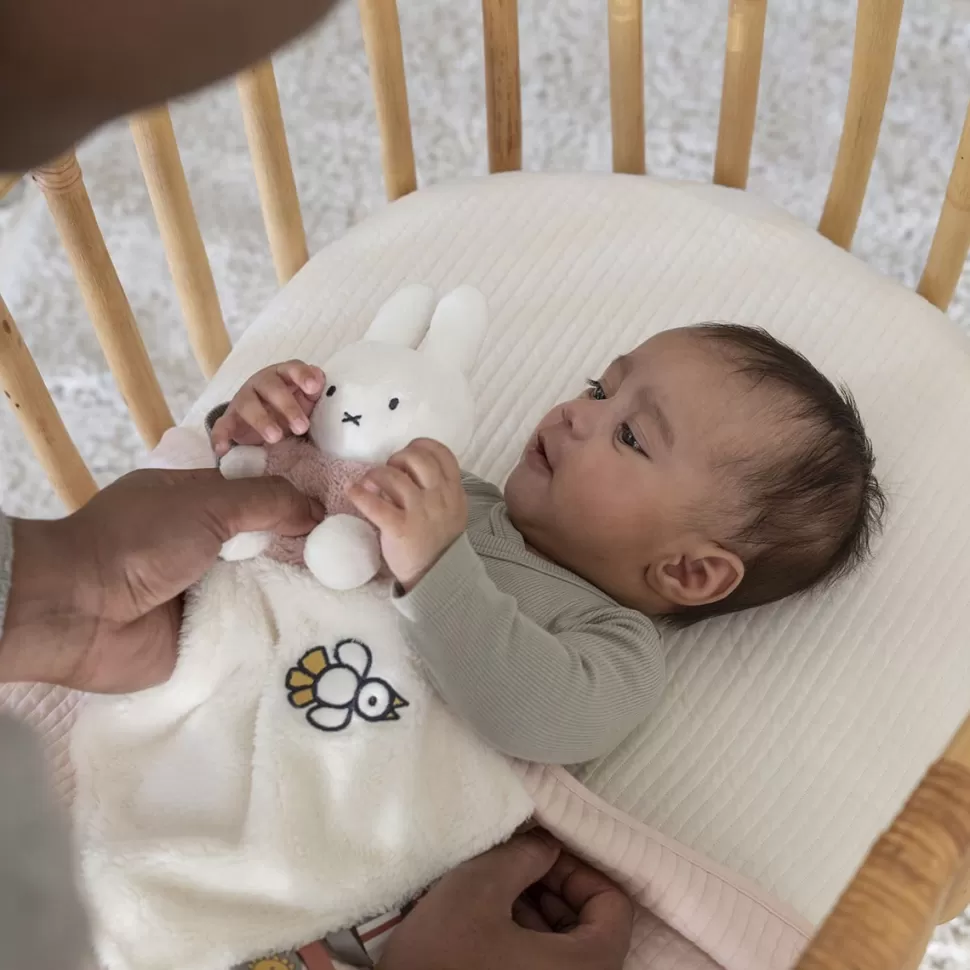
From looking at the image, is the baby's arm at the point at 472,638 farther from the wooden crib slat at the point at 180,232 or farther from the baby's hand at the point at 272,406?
the wooden crib slat at the point at 180,232

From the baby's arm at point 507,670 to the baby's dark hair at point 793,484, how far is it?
0.14 metres

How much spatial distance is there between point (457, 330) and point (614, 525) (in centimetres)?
18

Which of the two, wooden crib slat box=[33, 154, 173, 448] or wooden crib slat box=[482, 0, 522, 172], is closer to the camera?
wooden crib slat box=[33, 154, 173, 448]

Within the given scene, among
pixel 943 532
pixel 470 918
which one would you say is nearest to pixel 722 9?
pixel 943 532

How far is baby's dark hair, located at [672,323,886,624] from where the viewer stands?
77 cm

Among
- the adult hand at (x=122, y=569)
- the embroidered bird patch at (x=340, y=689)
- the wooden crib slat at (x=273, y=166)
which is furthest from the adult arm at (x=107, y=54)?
the wooden crib slat at (x=273, y=166)

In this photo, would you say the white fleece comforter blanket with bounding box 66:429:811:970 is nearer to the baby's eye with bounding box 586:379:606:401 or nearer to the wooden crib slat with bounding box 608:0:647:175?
the baby's eye with bounding box 586:379:606:401

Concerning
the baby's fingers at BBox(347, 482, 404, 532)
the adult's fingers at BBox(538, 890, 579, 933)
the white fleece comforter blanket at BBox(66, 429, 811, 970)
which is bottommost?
the adult's fingers at BBox(538, 890, 579, 933)

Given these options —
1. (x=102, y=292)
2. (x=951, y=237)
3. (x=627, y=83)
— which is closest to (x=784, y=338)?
(x=951, y=237)

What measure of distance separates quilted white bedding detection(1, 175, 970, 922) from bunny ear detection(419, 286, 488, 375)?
0.71 ft

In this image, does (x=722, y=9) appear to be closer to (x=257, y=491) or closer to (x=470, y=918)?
(x=257, y=491)

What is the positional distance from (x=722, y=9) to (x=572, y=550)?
51.2 inches

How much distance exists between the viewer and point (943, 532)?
896 mm

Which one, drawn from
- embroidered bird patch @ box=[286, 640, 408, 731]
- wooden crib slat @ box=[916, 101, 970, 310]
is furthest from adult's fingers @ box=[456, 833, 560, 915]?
wooden crib slat @ box=[916, 101, 970, 310]
